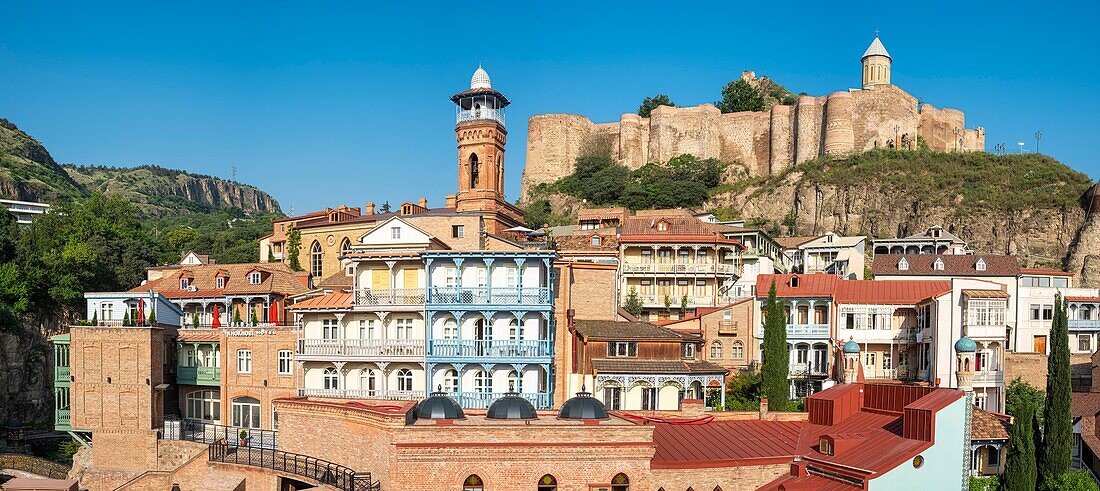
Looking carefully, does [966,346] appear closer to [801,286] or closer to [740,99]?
[801,286]

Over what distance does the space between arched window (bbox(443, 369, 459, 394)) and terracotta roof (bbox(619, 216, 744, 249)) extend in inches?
690

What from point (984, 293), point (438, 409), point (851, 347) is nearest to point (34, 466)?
point (438, 409)

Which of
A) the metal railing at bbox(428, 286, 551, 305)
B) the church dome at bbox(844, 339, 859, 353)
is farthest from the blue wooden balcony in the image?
the church dome at bbox(844, 339, 859, 353)

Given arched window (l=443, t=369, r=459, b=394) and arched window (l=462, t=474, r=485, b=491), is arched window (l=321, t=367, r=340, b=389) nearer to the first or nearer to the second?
arched window (l=443, t=369, r=459, b=394)

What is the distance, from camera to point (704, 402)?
118 ft

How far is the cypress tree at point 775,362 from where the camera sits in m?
37.7

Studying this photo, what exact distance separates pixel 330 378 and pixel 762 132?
63.1 meters

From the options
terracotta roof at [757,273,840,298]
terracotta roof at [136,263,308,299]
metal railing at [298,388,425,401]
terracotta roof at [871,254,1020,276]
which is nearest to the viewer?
metal railing at [298,388,425,401]

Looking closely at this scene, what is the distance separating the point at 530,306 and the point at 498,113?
2417 cm

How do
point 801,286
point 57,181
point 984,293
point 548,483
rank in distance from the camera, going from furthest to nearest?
point 57,181 → point 801,286 → point 984,293 → point 548,483

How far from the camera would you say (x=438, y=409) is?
28547mm

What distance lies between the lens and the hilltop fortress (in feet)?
277

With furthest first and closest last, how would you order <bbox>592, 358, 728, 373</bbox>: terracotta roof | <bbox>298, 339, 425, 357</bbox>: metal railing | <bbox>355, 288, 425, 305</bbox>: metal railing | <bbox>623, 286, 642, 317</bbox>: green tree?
1. <bbox>623, 286, 642, 317</bbox>: green tree
2. <bbox>355, 288, 425, 305</bbox>: metal railing
3. <bbox>298, 339, 425, 357</bbox>: metal railing
4. <bbox>592, 358, 728, 373</bbox>: terracotta roof

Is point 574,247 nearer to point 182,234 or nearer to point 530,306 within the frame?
point 530,306
